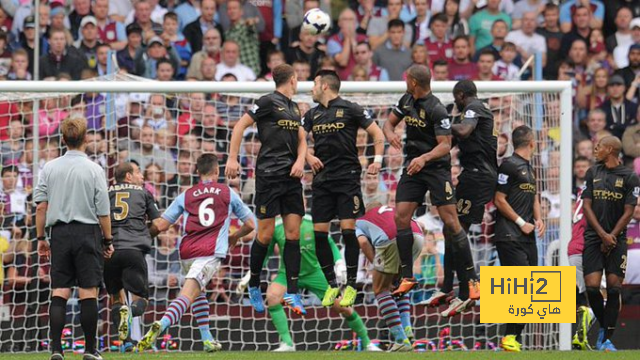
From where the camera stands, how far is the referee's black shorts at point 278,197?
520 inches

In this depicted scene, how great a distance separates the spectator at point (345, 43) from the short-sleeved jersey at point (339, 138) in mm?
6135

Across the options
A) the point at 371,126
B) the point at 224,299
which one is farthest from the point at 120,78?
the point at 371,126

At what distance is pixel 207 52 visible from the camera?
19.5 meters

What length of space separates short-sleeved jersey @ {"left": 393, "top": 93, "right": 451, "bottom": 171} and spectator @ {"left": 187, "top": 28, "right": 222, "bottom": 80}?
6394 millimetres

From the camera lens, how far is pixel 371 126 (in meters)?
13.4

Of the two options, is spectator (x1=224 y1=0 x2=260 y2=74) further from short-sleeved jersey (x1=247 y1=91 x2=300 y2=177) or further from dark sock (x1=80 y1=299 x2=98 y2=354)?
dark sock (x1=80 y1=299 x2=98 y2=354)

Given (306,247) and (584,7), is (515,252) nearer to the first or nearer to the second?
(306,247)

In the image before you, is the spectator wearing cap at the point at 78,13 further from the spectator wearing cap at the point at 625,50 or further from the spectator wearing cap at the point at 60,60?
the spectator wearing cap at the point at 625,50

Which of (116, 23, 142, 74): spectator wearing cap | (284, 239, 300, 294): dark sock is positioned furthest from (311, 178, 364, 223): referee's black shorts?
(116, 23, 142, 74): spectator wearing cap

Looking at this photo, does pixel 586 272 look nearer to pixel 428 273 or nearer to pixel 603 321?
pixel 603 321

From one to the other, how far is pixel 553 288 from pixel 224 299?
523 cm

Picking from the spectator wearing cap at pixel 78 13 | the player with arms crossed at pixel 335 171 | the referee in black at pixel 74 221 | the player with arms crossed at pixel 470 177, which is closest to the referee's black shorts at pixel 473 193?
the player with arms crossed at pixel 470 177

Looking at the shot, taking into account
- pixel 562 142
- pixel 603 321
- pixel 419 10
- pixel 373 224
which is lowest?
pixel 603 321

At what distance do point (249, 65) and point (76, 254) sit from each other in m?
8.74
